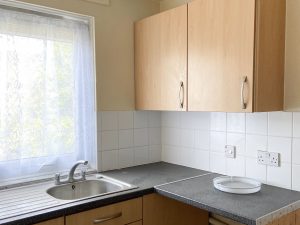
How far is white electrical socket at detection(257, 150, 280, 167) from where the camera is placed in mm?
1750

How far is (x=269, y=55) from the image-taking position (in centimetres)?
158

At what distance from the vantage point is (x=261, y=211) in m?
1.40

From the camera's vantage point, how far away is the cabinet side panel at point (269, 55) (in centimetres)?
153

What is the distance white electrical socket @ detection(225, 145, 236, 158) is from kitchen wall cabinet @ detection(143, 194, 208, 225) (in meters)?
0.45

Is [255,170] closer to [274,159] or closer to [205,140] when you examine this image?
[274,159]

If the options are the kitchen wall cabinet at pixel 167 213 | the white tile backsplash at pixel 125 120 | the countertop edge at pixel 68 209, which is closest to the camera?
the countertop edge at pixel 68 209

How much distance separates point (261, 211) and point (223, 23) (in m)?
1.02

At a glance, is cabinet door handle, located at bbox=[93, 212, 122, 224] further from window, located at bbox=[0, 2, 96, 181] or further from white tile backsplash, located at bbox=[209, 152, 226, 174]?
white tile backsplash, located at bbox=[209, 152, 226, 174]

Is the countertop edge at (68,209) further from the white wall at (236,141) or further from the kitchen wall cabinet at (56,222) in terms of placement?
the white wall at (236,141)

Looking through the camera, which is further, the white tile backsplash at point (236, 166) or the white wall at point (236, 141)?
the white tile backsplash at point (236, 166)

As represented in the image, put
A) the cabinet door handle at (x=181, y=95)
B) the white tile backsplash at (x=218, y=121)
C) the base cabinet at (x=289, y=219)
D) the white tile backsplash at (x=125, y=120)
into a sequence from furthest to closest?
the white tile backsplash at (x=125, y=120) → the white tile backsplash at (x=218, y=121) → the cabinet door handle at (x=181, y=95) → the base cabinet at (x=289, y=219)

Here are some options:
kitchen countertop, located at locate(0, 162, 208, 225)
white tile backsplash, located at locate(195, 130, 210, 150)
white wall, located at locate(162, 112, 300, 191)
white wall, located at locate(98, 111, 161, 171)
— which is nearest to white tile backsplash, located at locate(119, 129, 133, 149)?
white wall, located at locate(98, 111, 161, 171)

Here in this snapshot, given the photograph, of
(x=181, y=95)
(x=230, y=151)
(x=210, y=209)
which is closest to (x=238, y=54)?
(x=181, y=95)

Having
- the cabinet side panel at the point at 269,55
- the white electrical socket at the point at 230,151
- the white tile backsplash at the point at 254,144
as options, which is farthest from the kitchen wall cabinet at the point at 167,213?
the cabinet side panel at the point at 269,55
